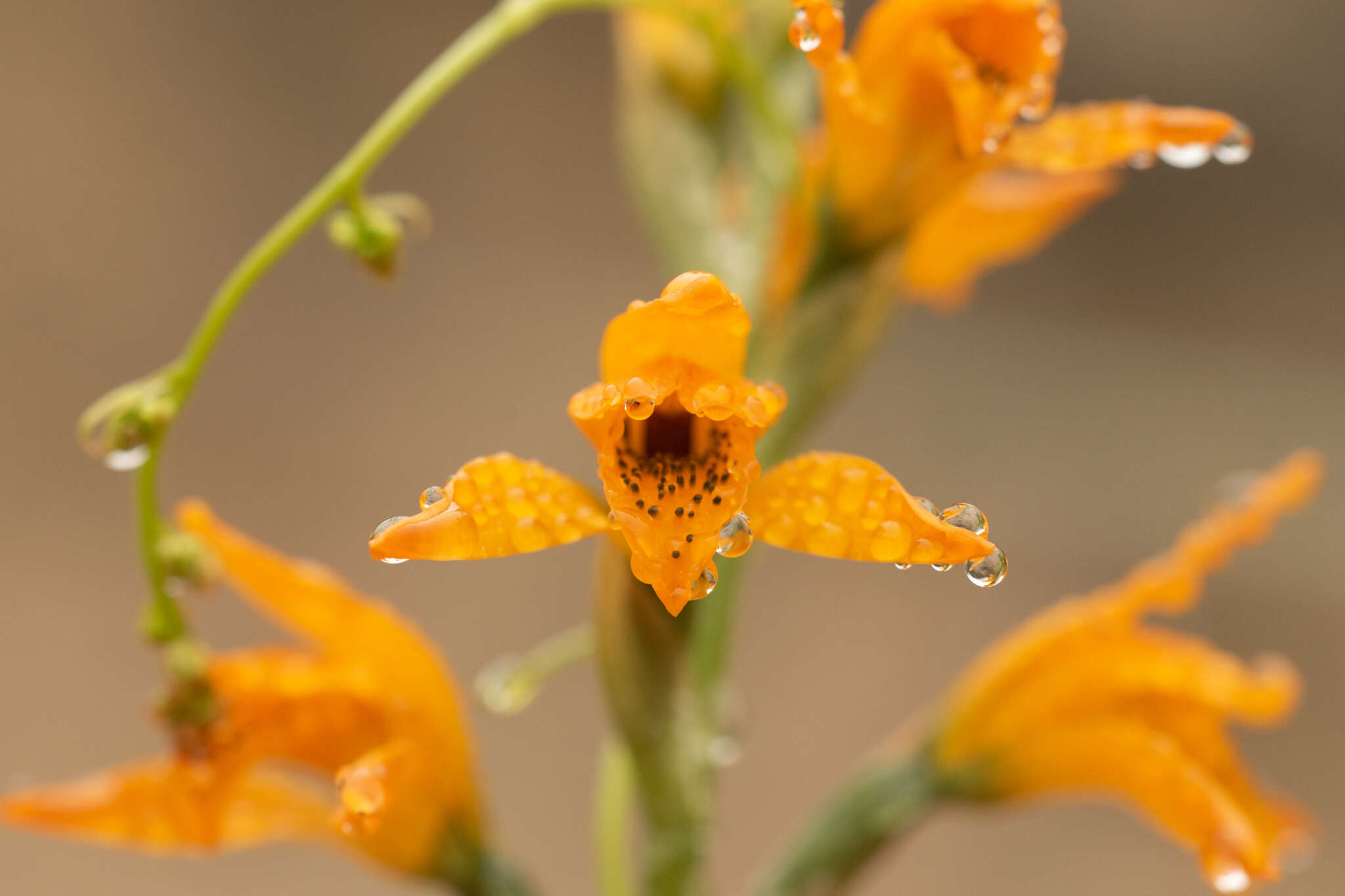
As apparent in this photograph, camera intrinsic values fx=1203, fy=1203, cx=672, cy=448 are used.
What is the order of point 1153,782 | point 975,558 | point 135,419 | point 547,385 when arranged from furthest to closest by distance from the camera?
point 547,385, point 1153,782, point 135,419, point 975,558

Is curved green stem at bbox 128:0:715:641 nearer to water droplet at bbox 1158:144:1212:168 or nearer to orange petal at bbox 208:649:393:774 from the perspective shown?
orange petal at bbox 208:649:393:774

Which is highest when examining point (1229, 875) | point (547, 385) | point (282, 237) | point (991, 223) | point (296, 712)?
point (547, 385)

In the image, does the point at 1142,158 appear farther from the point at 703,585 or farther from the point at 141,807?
the point at 141,807

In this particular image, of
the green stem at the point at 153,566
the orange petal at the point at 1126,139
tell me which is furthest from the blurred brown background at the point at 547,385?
the orange petal at the point at 1126,139

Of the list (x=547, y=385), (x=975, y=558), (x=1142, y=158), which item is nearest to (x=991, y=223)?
(x=1142, y=158)

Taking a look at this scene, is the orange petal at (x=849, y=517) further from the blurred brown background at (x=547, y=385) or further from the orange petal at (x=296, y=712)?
the blurred brown background at (x=547, y=385)

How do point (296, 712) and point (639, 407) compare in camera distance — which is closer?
point (639, 407)

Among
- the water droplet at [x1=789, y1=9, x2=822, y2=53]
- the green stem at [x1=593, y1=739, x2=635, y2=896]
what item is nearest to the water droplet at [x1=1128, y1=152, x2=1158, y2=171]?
the water droplet at [x1=789, y1=9, x2=822, y2=53]
